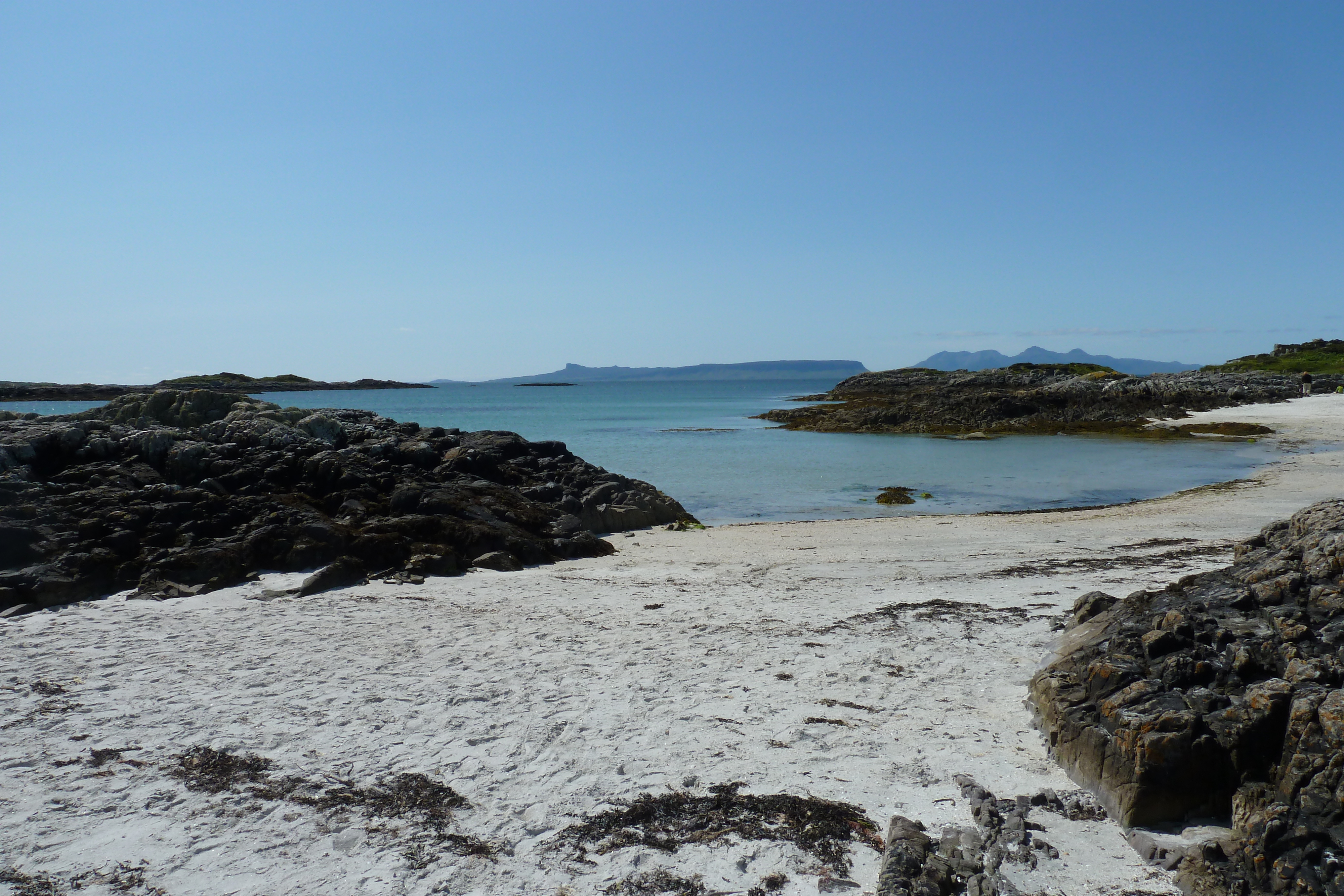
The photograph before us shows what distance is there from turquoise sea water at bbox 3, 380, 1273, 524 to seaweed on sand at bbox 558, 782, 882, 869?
14.8 meters

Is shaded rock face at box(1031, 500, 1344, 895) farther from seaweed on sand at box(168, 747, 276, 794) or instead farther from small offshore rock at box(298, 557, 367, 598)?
small offshore rock at box(298, 557, 367, 598)

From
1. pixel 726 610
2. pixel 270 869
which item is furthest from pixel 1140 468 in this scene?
pixel 270 869

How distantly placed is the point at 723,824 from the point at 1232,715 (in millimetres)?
3179

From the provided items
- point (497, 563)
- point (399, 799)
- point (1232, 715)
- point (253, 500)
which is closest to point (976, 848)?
point (1232, 715)

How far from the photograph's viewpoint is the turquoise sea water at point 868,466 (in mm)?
22000

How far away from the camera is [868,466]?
99.9ft

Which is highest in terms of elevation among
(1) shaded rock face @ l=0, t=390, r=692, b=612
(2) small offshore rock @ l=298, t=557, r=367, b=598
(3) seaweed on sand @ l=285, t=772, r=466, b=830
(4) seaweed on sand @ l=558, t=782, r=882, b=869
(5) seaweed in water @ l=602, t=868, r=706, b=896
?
(1) shaded rock face @ l=0, t=390, r=692, b=612

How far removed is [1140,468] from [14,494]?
30911mm

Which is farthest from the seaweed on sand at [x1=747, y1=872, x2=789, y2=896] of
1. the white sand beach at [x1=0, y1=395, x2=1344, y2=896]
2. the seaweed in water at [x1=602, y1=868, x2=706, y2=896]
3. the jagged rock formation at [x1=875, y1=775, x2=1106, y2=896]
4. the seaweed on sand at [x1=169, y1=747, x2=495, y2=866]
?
the seaweed on sand at [x1=169, y1=747, x2=495, y2=866]

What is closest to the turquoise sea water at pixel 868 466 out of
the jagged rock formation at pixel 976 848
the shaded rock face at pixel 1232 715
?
the shaded rock face at pixel 1232 715

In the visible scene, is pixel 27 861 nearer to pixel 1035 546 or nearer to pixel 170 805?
pixel 170 805

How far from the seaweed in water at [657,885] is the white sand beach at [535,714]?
2.8 inches

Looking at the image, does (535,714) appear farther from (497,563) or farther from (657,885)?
(497,563)

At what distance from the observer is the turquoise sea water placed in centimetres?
2200
